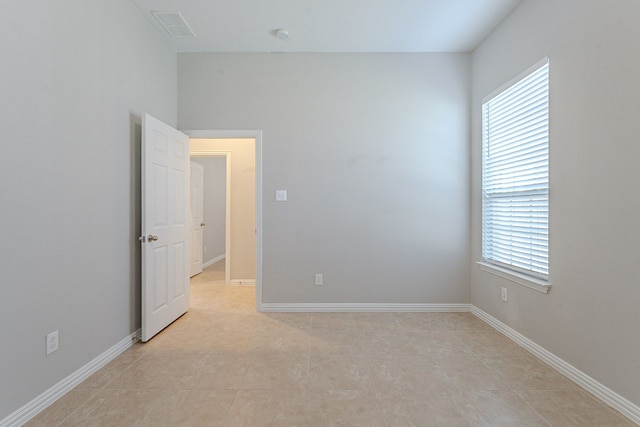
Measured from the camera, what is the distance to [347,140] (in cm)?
353

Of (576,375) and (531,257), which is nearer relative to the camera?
(576,375)

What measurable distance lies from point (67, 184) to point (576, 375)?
3.45m

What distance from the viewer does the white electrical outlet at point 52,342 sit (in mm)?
1866

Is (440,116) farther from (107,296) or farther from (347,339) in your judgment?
(107,296)

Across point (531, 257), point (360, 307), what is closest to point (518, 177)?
point (531, 257)

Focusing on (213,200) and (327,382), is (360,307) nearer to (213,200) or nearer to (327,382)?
(327,382)

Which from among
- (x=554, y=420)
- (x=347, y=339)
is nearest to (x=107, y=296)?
(x=347, y=339)

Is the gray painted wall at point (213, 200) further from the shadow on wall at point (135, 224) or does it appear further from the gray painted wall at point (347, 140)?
the shadow on wall at point (135, 224)

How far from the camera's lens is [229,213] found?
4.71 m

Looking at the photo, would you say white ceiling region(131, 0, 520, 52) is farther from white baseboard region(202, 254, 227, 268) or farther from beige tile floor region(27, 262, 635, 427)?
white baseboard region(202, 254, 227, 268)

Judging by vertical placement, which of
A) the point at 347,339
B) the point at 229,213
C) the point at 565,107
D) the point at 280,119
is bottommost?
the point at 347,339

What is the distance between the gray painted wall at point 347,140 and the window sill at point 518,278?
398mm

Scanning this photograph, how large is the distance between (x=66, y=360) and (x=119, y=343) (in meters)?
0.55

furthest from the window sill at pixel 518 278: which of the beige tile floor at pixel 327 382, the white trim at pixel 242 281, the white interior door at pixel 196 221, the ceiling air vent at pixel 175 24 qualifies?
the white interior door at pixel 196 221
